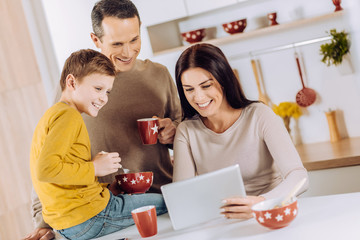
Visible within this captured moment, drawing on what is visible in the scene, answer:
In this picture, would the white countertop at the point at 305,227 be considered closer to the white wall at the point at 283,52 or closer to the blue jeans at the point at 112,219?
the blue jeans at the point at 112,219

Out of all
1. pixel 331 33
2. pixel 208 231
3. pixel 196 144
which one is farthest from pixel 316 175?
pixel 208 231

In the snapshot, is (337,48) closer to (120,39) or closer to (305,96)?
(305,96)

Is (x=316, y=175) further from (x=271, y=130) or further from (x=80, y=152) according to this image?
(x=80, y=152)

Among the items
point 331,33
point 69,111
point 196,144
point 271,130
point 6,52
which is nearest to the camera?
point 69,111

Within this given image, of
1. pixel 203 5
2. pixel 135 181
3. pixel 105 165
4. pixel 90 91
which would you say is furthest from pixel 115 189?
pixel 203 5

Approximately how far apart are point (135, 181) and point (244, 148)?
1.26 feet

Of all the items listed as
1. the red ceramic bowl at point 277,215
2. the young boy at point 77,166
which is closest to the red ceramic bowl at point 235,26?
the young boy at point 77,166

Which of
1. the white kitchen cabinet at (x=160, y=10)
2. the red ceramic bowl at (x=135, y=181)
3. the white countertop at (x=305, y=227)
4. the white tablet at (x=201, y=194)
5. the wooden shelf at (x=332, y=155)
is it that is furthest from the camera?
the white kitchen cabinet at (x=160, y=10)

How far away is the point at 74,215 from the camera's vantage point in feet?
→ 4.56

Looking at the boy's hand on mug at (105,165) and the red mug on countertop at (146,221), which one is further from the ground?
the boy's hand on mug at (105,165)

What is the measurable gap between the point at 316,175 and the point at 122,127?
1180 mm

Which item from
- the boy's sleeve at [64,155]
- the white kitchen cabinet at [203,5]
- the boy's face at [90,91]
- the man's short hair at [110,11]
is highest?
the white kitchen cabinet at [203,5]

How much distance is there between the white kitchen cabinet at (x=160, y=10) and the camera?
286 centimetres

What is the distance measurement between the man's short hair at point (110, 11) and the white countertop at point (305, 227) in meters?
0.72
